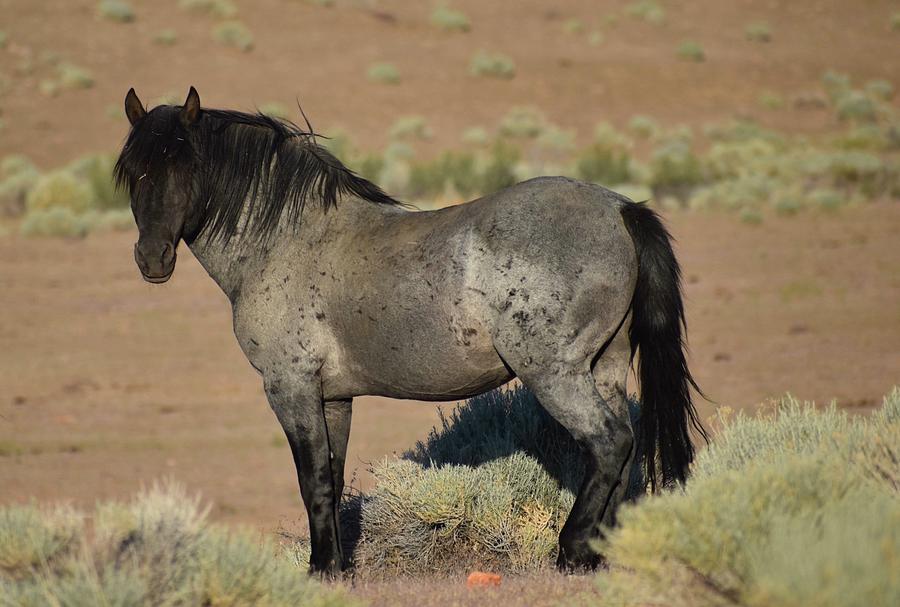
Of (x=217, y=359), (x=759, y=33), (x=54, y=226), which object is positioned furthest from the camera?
(x=759, y=33)

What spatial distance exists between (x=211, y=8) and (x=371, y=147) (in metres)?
14.8

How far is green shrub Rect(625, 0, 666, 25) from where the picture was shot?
54125mm

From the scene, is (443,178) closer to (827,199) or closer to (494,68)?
(827,199)

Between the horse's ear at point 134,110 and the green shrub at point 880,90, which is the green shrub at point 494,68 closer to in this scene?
the green shrub at point 880,90

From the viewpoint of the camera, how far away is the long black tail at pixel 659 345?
17.3ft

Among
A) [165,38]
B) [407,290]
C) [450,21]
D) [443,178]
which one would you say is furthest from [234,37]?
[407,290]

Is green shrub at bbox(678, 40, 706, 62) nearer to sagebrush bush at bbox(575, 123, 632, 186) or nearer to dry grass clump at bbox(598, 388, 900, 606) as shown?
sagebrush bush at bbox(575, 123, 632, 186)

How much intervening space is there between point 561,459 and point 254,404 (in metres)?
8.72

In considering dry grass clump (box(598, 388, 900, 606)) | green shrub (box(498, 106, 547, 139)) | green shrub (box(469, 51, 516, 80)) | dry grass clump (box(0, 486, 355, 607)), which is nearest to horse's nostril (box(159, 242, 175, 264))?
dry grass clump (box(0, 486, 355, 607))

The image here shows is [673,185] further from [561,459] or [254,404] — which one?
[561,459]

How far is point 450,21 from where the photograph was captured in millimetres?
50094

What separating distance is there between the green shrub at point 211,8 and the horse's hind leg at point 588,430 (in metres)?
43.6

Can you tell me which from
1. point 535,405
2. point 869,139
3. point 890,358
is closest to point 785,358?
point 890,358

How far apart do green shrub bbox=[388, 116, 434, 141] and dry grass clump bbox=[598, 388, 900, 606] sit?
3244 cm
